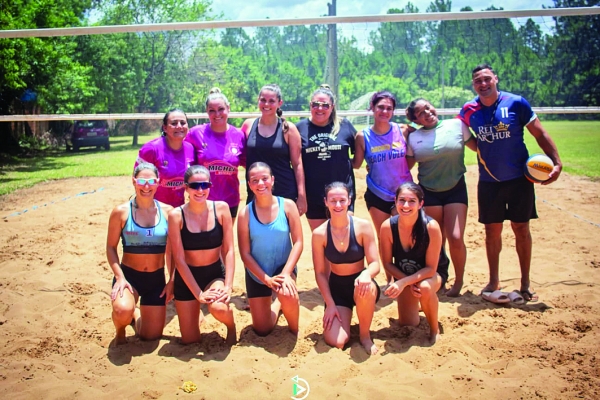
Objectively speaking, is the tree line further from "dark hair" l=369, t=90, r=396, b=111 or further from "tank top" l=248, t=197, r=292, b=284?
"tank top" l=248, t=197, r=292, b=284

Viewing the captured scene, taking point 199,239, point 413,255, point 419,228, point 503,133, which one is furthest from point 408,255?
point 199,239

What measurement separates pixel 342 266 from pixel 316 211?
2.60ft

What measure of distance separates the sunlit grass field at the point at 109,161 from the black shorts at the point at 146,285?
682cm

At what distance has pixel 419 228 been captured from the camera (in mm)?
3477

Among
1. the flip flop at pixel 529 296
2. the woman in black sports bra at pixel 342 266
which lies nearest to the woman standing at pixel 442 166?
the flip flop at pixel 529 296

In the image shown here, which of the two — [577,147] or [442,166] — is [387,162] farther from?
[577,147]

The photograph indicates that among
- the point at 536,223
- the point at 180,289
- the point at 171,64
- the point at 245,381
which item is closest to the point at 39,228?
the point at 180,289

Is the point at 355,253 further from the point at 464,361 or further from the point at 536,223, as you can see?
the point at 536,223

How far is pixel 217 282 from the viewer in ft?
11.5

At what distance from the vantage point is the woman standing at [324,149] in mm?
4012

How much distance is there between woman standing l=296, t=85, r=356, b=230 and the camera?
158 inches

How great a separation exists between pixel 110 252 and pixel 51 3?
14.0 meters

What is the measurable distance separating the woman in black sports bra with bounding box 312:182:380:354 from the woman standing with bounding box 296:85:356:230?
585 millimetres

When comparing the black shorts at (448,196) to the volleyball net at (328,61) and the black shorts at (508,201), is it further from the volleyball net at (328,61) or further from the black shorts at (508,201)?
the volleyball net at (328,61)
